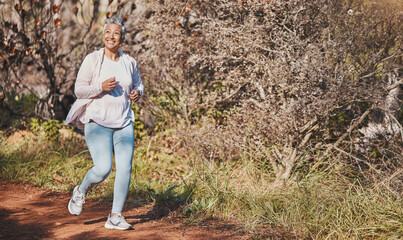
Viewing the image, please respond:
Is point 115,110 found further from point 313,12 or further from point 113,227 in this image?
point 313,12

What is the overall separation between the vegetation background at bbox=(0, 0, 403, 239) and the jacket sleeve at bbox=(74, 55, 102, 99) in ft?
5.46

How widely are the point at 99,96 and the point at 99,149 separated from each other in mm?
515

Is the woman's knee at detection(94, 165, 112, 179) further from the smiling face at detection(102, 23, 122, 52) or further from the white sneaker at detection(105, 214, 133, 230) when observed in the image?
the smiling face at detection(102, 23, 122, 52)

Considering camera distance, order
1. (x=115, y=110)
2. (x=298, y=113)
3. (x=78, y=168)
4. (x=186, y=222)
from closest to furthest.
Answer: (x=115, y=110) < (x=186, y=222) < (x=298, y=113) < (x=78, y=168)

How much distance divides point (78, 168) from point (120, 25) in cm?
313

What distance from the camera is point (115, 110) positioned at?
4.18m

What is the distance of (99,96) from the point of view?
4191mm

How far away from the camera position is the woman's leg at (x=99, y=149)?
4105 mm

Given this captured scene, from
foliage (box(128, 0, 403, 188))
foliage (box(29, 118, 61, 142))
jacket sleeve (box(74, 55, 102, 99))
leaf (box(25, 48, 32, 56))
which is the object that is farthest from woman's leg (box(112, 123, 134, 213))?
leaf (box(25, 48, 32, 56))

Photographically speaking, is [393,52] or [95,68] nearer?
[95,68]

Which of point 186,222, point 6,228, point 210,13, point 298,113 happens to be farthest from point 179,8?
point 6,228

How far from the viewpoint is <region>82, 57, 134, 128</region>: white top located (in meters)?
4.16

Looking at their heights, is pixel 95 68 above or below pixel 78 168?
above

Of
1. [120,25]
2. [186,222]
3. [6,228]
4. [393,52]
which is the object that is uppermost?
[120,25]
